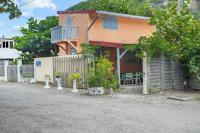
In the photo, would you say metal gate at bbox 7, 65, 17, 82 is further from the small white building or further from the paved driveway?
the small white building

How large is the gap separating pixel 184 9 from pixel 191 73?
4009mm

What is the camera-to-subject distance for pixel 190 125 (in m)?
11.2

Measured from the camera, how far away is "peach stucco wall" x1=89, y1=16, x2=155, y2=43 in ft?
103

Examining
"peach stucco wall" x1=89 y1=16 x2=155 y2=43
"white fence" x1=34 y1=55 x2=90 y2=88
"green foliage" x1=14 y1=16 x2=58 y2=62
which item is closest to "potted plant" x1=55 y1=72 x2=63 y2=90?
"white fence" x1=34 y1=55 x2=90 y2=88

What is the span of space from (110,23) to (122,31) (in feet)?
4.78

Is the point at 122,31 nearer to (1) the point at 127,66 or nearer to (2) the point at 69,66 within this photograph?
(1) the point at 127,66

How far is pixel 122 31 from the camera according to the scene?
33.2 meters

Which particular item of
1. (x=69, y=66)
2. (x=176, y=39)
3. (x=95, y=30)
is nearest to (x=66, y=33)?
(x=95, y=30)

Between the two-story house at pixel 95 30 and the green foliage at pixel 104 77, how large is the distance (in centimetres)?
716

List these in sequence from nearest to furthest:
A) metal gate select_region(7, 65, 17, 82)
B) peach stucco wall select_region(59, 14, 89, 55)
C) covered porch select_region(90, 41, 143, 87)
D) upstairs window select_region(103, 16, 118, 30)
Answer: covered porch select_region(90, 41, 143, 87) → peach stucco wall select_region(59, 14, 89, 55) → upstairs window select_region(103, 16, 118, 30) → metal gate select_region(7, 65, 17, 82)

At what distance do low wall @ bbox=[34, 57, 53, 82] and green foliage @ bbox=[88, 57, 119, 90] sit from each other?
287 inches

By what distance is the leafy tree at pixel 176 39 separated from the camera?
2125 cm

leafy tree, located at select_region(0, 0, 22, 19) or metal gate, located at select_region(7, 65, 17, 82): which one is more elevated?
leafy tree, located at select_region(0, 0, 22, 19)

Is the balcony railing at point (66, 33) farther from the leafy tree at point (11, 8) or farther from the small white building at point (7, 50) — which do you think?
the small white building at point (7, 50)
